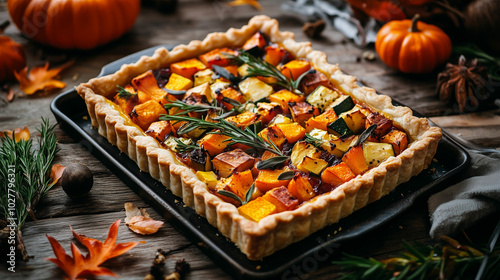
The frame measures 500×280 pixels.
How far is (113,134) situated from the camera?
3.17m

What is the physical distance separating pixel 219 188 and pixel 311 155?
0.59m

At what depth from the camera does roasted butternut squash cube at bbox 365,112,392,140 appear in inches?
120

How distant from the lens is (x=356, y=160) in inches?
112

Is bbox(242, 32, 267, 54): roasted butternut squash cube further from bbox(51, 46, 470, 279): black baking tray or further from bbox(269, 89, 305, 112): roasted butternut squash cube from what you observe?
bbox(51, 46, 470, 279): black baking tray

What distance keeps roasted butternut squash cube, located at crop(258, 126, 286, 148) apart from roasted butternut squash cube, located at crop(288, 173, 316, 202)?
0.37 m

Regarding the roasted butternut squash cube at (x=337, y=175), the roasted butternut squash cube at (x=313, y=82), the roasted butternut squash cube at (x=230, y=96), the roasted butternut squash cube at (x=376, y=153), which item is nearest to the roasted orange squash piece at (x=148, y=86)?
the roasted butternut squash cube at (x=230, y=96)

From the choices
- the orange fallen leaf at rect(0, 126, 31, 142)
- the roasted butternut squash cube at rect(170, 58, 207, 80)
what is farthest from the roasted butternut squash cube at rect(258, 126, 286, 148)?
the orange fallen leaf at rect(0, 126, 31, 142)

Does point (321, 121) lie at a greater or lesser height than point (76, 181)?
greater

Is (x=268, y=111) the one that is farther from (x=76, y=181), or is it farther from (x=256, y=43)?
(x=76, y=181)

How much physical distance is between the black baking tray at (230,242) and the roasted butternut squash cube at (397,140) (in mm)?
212

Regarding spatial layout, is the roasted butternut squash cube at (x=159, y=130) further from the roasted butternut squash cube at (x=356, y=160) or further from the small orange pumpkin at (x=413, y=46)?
the small orange pumpkin at (x=413, y=46)

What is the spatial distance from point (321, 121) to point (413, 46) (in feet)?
5.04

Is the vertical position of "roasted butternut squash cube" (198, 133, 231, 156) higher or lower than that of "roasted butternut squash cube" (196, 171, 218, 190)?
higher

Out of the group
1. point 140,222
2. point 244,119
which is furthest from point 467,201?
point 140,222
